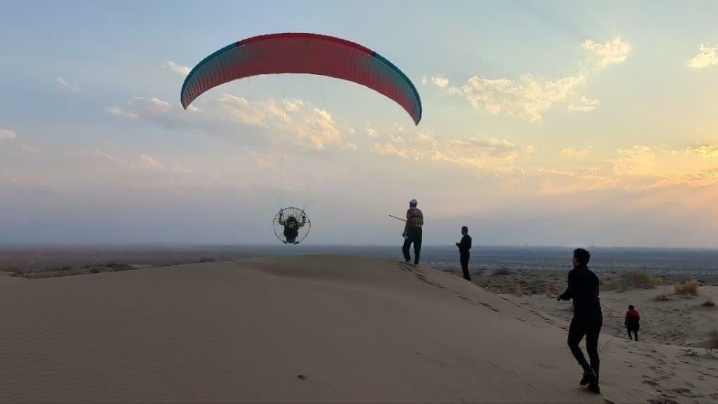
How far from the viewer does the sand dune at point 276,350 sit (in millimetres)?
4059

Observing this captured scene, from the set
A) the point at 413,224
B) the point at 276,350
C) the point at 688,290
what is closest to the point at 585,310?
the point at 276,350

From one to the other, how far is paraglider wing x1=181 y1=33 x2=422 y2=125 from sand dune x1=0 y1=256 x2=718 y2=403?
506 centimetres

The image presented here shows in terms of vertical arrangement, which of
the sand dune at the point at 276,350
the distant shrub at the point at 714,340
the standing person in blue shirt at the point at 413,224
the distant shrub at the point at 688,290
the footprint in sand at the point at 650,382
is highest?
the standing person in blue shirt at the point at 413,224

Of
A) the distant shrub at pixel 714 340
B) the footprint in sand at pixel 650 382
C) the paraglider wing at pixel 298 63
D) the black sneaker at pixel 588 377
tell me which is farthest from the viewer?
the distant shrub at pixel 714 340

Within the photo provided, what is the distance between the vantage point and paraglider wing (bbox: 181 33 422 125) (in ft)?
37.4

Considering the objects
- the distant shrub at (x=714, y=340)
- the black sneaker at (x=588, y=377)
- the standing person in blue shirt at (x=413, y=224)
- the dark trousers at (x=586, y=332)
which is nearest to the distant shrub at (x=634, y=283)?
the distant shrub at (x=714, y=340)

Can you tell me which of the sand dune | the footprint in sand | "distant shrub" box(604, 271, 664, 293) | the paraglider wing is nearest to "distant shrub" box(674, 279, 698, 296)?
"distant shrub" box(604, 271, 664, 293)

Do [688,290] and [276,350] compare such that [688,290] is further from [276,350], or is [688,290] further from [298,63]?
[276,350]

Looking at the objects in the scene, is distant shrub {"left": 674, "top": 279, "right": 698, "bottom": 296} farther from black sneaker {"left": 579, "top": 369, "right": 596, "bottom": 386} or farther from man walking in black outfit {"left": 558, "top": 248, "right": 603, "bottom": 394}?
man walking in black outfit {"left": 558, "top": 248, "right": 603, "bottom": 394}

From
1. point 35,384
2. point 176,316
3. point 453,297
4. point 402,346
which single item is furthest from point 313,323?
point 453,297

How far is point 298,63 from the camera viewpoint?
12.4 meters

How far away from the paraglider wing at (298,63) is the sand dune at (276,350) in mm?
5057

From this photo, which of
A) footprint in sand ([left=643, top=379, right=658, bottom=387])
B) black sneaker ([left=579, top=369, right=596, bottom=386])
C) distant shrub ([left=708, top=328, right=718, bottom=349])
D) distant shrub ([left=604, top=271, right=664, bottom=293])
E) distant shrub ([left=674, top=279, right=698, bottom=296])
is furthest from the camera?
→ distant shrub ([left=604, top=271, right=664, bottom=293])

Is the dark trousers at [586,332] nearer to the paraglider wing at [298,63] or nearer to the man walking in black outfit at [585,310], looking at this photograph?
the man walking in black outfit at [585,310]
